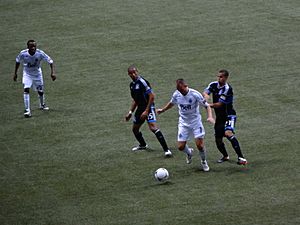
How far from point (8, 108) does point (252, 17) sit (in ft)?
42.3

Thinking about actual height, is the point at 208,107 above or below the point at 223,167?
above

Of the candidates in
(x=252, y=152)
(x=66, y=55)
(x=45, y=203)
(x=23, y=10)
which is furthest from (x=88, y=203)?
(x=23, y=10)

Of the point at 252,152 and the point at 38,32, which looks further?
the point at 38,32

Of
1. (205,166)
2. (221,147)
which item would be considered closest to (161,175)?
(205,166)

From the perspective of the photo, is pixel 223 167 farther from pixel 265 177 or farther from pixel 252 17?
pixel 252 17

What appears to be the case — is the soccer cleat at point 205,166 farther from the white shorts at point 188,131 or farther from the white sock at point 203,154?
the white shorts at point 188,131

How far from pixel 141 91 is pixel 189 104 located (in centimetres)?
195

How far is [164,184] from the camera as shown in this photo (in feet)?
58.2

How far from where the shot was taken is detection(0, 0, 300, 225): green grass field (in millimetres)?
16469

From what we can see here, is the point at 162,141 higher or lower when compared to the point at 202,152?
lower

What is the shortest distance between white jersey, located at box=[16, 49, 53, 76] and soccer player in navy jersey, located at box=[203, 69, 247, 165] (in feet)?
23.8

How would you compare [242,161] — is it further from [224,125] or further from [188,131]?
[188,131]

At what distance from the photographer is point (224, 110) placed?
61.5ft

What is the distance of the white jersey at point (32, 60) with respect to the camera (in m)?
24.0
